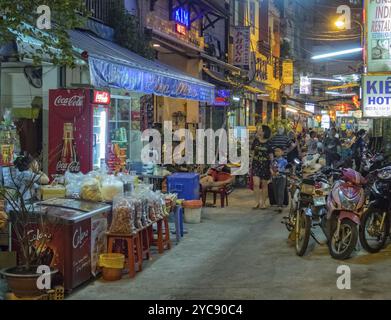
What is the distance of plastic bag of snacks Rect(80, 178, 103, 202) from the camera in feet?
24.3

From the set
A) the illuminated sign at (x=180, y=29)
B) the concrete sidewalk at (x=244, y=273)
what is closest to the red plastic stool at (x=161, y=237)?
the concrete sidewalk at (x=244, y=273)

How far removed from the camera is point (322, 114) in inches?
2275

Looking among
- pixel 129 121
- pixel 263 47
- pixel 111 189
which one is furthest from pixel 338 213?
pixel 263 47

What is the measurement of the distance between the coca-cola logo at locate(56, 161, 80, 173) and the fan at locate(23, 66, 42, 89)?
8.12ft

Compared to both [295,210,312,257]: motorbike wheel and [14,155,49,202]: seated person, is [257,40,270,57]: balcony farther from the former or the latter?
[14,155,49,202]: seated person

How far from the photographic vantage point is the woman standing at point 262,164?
499 inches

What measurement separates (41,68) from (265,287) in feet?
22.6

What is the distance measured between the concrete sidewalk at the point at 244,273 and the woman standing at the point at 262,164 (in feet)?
9.11

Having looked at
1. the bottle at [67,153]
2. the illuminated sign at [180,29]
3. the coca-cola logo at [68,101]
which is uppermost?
the illuminated sign at [180,29]

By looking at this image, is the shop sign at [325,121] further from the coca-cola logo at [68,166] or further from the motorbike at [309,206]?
the coca-cola logo at [68,166]

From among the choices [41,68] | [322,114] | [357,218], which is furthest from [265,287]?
[322,114]

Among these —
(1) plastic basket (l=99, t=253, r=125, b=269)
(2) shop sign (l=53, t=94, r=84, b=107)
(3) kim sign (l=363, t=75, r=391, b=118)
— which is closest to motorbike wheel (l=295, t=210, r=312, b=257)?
(1) plastic basket (l=99, t=253, r=125, b=269)

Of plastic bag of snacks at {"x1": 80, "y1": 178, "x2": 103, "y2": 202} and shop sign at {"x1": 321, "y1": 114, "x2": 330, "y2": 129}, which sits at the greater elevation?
shop sign at {"x1": 321, "y1": 114, "x2": 330, "y2": 129}
